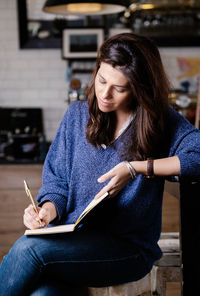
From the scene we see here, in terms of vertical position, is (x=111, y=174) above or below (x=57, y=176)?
above

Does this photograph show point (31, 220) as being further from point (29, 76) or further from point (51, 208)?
point (29, 76)

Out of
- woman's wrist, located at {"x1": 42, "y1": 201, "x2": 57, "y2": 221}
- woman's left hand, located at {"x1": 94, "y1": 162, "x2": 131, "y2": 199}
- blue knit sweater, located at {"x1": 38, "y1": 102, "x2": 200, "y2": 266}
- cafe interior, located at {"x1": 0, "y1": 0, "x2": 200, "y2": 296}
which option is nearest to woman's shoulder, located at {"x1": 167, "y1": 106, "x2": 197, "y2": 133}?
blue knit sweater, located at {"x1": 38, "y1": 102, "x2": 200, "y2": 266}

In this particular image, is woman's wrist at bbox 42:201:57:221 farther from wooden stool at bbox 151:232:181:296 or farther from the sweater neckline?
wooden stool at bbox 151:232:181:296

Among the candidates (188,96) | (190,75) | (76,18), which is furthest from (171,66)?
(76,18)

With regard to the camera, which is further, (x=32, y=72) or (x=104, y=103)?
(x=32, y=72)

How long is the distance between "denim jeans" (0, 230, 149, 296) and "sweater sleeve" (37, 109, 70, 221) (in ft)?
0.66

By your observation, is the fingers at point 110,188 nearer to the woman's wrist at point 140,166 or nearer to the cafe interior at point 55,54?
the woman's wrist at point 140,166

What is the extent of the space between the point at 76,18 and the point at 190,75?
128cm

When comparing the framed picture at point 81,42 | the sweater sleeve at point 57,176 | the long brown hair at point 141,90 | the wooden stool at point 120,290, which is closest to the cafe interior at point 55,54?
the framed picture at point 81,42

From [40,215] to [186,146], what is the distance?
52 cm

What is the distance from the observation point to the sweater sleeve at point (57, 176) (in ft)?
4.84

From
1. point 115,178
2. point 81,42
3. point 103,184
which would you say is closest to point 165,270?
point 103,184

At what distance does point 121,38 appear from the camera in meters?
1.37

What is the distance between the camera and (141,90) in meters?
1.37
